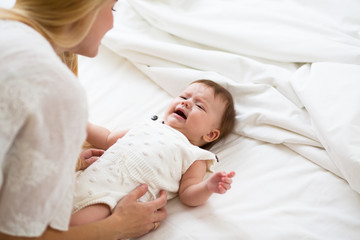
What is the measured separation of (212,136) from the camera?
1444 millimetres

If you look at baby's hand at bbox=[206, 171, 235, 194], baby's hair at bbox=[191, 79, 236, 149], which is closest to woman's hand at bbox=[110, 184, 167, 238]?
baby's hand at bbox=[206, 171, 235, 194]

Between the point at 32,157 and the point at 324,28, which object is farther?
the point at 324,28

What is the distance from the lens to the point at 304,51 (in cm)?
155

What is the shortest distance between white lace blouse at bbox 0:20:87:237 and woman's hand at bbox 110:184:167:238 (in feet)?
0.95

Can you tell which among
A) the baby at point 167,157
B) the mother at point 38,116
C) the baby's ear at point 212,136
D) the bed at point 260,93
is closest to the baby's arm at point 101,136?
the baby at point 167,157

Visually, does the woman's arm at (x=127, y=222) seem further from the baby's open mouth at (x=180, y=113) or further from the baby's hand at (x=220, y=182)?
the baby's open mouth at (x=180, y=113)

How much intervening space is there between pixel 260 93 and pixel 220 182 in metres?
0.50

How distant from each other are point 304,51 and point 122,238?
1.00m

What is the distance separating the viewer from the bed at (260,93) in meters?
1.17

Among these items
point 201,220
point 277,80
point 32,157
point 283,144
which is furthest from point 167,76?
point 32,157

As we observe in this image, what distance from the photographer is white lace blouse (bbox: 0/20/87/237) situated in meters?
0.72

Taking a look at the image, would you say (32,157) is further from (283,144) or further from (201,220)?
(283,144)

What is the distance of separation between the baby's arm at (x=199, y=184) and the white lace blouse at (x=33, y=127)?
47cm

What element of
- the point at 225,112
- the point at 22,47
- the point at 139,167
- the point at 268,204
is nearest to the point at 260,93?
the point at 225,112
